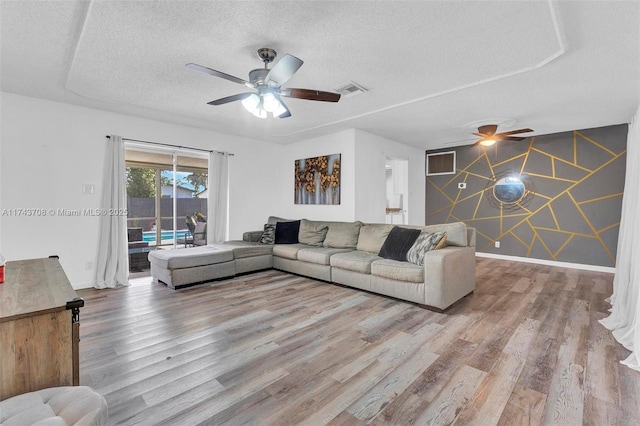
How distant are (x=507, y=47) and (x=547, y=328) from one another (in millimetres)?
2623

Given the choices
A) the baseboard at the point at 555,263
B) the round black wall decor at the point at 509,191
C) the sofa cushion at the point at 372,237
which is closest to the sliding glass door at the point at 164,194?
the sofa cushion at the point at 372,237

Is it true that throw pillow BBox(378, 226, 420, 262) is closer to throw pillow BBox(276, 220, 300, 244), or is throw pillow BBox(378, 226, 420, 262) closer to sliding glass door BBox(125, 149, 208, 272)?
throw pillow BBox(276, 220, 300, 244)

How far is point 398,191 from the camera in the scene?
23.0 ft

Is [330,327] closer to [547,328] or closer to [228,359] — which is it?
[228,359]

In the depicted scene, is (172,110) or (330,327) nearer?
(330,327)

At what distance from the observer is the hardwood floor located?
1.70 meters

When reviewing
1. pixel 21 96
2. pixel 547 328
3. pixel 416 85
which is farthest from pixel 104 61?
pixel 547 328

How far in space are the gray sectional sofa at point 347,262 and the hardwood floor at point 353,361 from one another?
26 centimetres

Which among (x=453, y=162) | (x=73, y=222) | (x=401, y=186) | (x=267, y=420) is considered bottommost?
(x=267, y=420)

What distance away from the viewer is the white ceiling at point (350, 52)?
6.65 feet

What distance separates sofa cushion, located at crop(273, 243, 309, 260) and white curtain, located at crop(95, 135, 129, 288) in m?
2.30

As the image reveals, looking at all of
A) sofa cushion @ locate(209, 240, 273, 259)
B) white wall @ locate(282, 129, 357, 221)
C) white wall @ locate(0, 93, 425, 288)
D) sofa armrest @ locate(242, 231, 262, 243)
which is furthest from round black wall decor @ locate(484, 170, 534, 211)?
sofa armrest @ locate(242, 231, 262, 243)

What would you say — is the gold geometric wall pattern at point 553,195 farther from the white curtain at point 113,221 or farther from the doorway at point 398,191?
the white curtain at point 113,221

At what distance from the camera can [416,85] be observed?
130 inches
